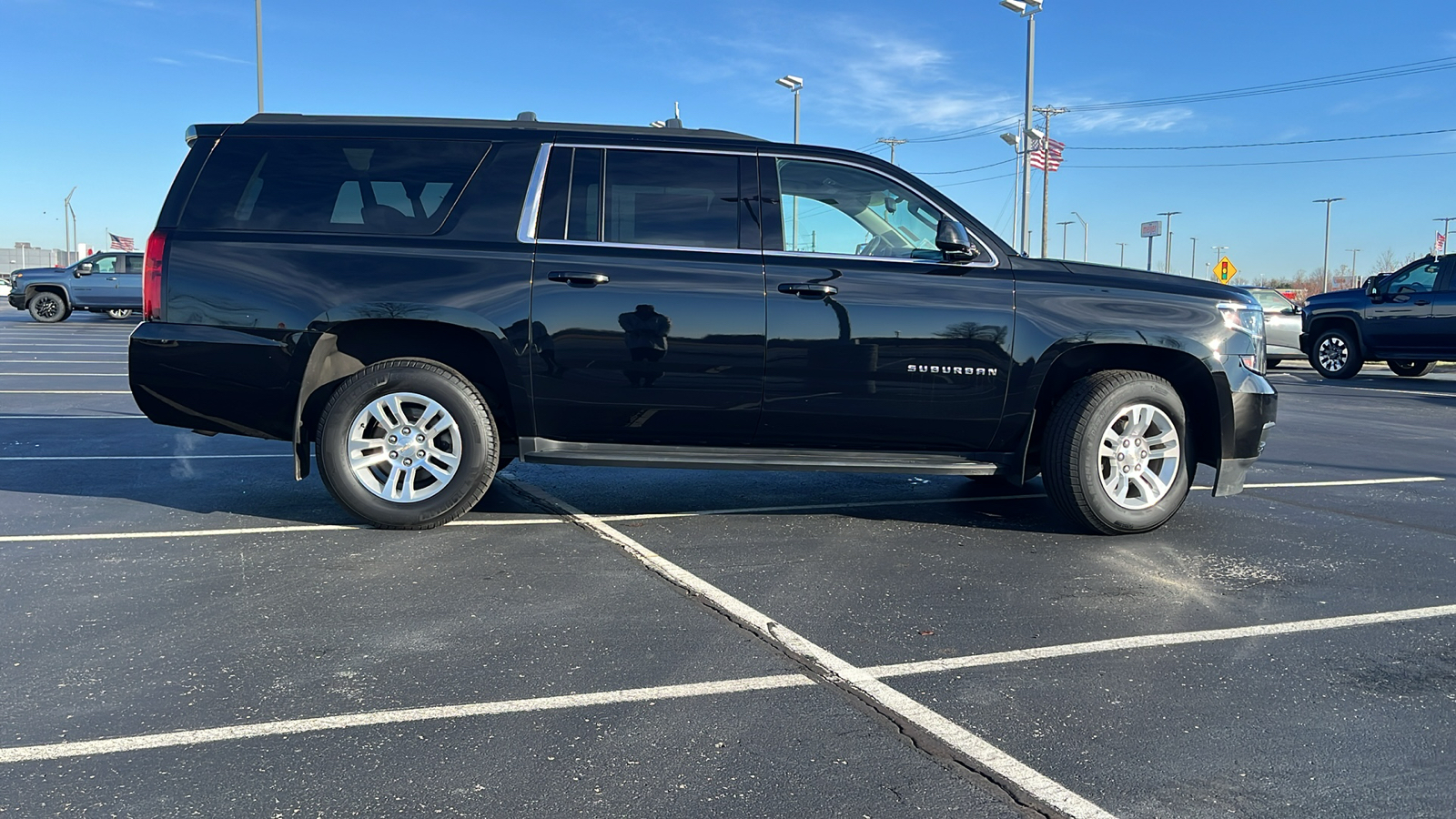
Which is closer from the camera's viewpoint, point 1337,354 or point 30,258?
point 1337,354

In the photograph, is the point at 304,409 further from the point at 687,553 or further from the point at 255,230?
the point at 687,553

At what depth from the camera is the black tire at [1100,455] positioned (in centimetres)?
526

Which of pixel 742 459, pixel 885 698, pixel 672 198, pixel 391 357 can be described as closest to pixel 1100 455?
pixel 742 459

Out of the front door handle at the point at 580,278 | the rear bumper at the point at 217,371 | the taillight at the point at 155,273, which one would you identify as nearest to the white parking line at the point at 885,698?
the front door handle at the point at 580,278

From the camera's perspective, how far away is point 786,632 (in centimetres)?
377

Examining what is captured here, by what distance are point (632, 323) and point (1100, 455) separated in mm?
2392

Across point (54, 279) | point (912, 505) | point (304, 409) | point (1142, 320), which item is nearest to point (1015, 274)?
point (1142, 320)

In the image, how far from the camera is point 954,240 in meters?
5.12

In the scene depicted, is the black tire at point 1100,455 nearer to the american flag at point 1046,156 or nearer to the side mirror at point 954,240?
the side mirror at point 954,240

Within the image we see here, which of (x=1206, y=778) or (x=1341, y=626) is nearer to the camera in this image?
(x=1206, y=778)

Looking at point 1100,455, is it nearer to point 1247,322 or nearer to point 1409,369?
point 1247,322

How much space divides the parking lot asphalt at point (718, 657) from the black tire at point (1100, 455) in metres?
0.17

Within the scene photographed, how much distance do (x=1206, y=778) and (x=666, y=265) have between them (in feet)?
10.8

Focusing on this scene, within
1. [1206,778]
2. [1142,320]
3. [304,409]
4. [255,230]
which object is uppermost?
[255,230]
